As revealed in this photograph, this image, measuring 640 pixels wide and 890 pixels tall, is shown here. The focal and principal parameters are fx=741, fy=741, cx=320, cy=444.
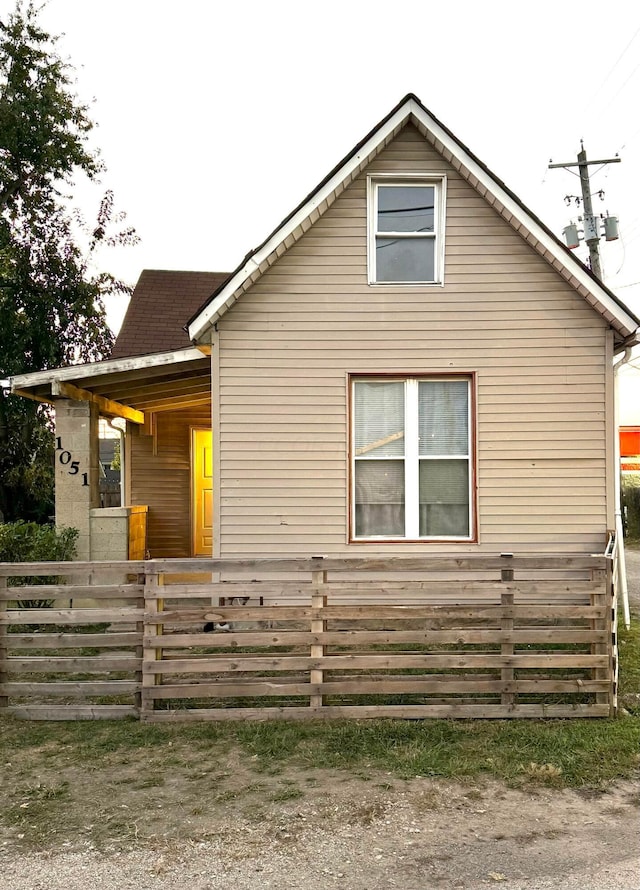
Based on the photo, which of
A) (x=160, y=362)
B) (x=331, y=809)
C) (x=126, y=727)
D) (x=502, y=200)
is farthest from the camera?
(x=160, y=362)

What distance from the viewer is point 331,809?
409 centimetres

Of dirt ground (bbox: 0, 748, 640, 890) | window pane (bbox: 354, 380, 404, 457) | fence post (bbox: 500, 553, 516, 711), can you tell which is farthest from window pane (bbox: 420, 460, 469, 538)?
dirt ground (bbox: 0, 748, 640, 890)

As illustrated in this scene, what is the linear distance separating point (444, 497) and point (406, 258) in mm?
2918

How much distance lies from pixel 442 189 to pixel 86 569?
613 centimetres

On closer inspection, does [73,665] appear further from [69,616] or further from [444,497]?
[444,497]

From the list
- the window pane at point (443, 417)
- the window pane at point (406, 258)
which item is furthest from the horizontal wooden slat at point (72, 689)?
the window pane at point (406, 258)

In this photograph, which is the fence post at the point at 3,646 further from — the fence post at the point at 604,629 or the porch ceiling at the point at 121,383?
the fence post at the point at 604,629

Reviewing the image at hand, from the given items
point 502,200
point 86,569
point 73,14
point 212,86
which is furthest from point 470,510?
point 73,14

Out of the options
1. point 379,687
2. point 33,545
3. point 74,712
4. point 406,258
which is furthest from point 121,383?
point 379,687

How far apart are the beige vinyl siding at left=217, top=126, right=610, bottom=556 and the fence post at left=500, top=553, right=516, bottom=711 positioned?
3101 millimetres

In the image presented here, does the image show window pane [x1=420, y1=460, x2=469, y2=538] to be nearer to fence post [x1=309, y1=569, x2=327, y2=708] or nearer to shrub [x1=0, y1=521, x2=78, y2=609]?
fence post [x1=309, y1=569, x2=327, y2=708]

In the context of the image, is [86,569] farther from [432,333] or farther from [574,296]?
[574,296]

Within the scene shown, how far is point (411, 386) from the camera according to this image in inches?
349

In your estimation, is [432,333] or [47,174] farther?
[47,174]
